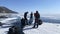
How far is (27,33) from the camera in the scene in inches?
573

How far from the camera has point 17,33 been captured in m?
8.71

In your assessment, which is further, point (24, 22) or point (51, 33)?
point (24, 22)

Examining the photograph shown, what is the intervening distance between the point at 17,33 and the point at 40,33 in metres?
6.41

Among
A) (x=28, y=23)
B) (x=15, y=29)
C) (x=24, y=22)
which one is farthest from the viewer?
(x=28, y=23)

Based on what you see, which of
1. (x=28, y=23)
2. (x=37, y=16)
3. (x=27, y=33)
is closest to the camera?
→ (x=27, y=33)

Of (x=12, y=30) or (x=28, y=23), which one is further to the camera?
(x=28, y=23)

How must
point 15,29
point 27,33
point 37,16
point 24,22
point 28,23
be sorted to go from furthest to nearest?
point 28,23, point 24,22, point 37,16, point 27,33, point 15,29

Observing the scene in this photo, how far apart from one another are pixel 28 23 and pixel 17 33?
11.7 m

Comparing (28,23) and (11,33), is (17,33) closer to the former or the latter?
(11,33)

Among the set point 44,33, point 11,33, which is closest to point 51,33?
point 44,33

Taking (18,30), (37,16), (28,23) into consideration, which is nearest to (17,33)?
(18,30)

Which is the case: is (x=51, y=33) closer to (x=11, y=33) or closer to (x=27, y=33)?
(x=27, y=33)

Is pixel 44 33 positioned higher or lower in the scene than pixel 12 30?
lower

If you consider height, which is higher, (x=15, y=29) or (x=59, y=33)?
(x=15, y=29)
